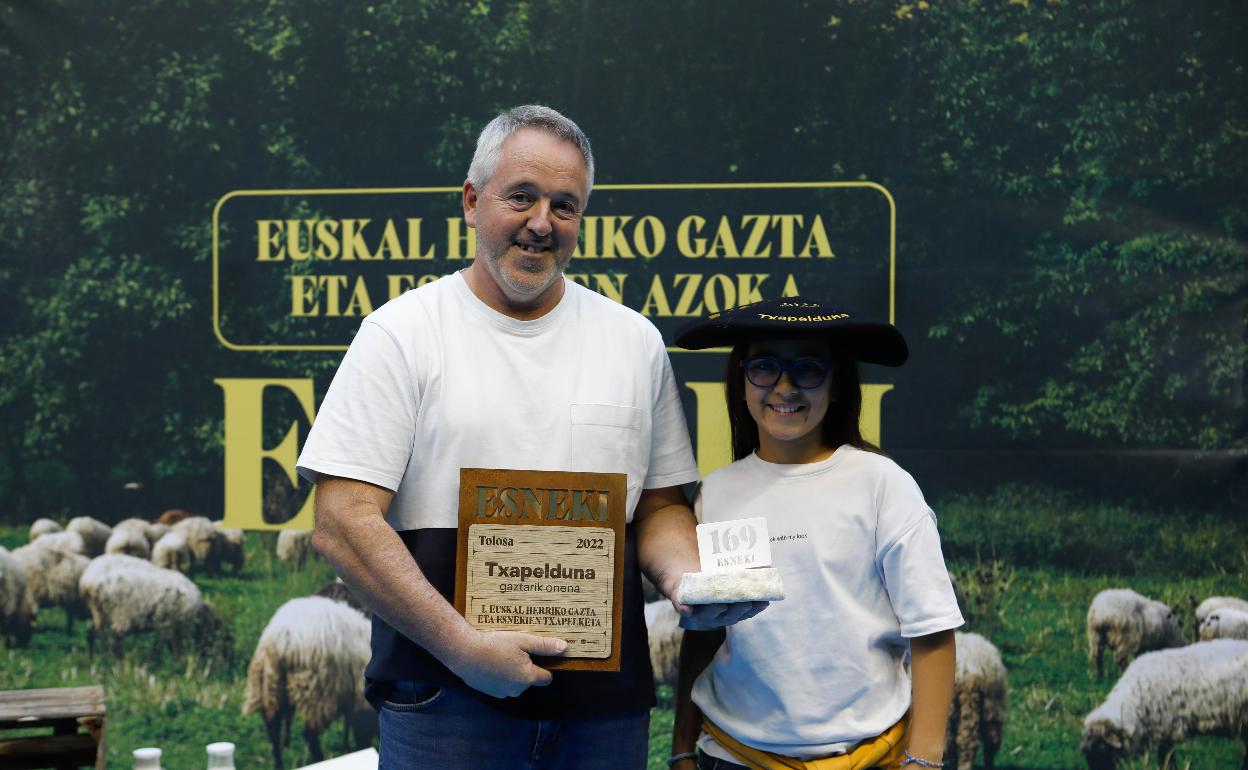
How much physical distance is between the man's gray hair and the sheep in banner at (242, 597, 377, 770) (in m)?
1.94

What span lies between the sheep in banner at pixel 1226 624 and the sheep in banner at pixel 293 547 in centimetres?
256

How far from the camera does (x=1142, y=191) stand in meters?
3.07

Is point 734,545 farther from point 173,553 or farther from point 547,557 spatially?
point 173,553

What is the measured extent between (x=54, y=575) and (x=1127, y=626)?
3.17 meters

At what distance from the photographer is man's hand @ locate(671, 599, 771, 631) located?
1.70 meters

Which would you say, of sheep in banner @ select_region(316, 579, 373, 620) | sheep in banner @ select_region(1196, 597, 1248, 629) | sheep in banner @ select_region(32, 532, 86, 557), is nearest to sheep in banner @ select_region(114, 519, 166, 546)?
sheep in banner @ select_region(32, 532, 86, 557)

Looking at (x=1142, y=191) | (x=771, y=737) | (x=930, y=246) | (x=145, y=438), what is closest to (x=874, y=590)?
(x=771, y=737)

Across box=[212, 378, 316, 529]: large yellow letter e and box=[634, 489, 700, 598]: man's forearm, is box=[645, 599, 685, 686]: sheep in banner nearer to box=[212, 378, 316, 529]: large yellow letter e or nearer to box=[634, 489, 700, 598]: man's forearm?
box=[212, 378, 316, 529]: large yellow letter e

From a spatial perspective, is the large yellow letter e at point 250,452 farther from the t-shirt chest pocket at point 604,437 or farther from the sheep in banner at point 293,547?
the t-shirt chest pocket at point 604,437

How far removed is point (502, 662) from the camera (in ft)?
5.50

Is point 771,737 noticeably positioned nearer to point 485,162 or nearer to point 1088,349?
point 485,162

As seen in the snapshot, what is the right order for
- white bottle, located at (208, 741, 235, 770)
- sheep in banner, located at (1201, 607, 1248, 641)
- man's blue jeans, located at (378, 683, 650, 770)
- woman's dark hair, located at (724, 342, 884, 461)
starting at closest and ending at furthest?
man's blue jeans, located at (378, 683, 650, 770) < woman's dark hair, located at (724, 342, 884, 461) < sheep in banner, located at (1201, 607, 1248, 641) < white bottle, located at (208, 741, 235, 770)

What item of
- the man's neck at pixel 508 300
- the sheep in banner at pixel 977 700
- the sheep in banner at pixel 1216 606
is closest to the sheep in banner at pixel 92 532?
the man's neck at pixel 508 300

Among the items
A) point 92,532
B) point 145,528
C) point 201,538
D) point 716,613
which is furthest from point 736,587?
point 92,532
